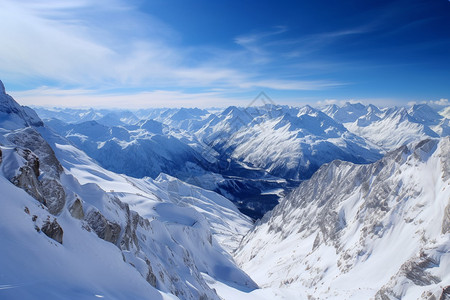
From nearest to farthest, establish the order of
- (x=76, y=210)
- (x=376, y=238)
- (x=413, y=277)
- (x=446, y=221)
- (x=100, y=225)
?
1. (x=76, y=210)
2. (x=100, y=225)
3. (x=413, y=277)
4. (x=446, y=221)
5. (x=376, y=238)

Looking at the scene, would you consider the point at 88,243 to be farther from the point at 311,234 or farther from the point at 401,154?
the point at 311,234

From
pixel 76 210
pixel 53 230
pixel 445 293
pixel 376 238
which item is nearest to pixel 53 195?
pixel 76 210

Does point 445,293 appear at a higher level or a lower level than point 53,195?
lower

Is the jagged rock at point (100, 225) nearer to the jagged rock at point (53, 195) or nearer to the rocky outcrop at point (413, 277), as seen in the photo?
the jagged rock at point (53, 195)

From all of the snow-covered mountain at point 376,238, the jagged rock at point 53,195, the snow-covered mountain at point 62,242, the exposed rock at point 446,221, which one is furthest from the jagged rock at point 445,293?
the jagged rock at point 53,195

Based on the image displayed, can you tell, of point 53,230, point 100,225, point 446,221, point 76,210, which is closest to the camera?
point 53,230

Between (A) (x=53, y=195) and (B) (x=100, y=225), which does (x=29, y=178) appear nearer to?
(A) (x=53, y=195)

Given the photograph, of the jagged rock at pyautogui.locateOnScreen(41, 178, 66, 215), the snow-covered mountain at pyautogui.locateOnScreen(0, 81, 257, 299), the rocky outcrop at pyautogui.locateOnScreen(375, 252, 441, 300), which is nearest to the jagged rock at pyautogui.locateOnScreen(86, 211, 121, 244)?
the snow-covered mountain at pyautogui.locateOnScreen(0, 81, 257, 299)
